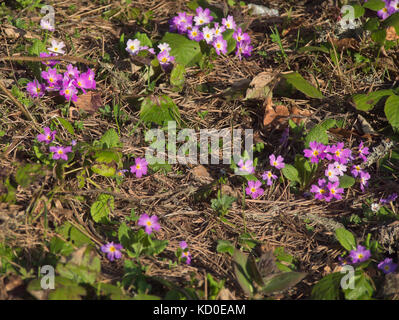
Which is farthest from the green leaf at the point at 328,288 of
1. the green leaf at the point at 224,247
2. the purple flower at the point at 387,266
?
the green leaf at the point at 224,247

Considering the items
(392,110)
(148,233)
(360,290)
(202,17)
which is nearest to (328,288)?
(360,290)

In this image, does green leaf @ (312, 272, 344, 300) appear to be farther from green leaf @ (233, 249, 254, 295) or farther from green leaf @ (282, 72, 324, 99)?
green leaf @ (282, 72, 324, 99)

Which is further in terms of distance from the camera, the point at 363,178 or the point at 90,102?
the point at 90,102

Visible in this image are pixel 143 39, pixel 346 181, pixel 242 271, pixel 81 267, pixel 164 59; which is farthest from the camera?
pixel 143 39

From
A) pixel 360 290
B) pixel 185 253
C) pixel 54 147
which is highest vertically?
pixel 54 147

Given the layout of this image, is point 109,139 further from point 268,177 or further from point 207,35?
point 207,35

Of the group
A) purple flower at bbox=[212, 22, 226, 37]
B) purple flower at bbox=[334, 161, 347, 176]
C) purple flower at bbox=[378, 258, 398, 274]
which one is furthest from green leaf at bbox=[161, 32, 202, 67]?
purple flower at bbox=[378, 258, 398, 274]

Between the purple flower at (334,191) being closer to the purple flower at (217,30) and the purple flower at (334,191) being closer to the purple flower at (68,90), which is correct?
the purple flower at (217,30)
